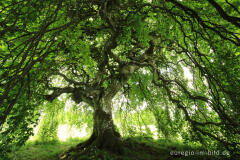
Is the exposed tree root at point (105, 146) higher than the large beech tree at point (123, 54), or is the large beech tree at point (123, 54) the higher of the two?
the large beech tree at point (123, 54)

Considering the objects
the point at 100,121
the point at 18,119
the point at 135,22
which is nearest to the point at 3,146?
the point at 18,119

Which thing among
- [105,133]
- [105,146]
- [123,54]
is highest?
[123,54]

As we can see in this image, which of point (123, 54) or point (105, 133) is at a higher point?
point (123, 54)

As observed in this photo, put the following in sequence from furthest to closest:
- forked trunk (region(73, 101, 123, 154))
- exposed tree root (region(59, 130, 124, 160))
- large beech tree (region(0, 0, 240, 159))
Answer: forked trunk (region(73, 101, 123, 154)), exposed tree root (region(59, 130, 124, 160)), large beech tree (region(0, 0, 240, 159))

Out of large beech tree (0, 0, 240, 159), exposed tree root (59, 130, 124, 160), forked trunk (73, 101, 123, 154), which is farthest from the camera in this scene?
forked trunk (73, 101, 123, 154)

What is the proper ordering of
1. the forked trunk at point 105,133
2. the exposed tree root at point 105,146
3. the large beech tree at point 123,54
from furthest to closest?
the forked trunk at point 105,133, the exposed tree root at point 105,146, the large beech tree at point 123,54

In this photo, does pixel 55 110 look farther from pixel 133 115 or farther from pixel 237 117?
pixel 237 117

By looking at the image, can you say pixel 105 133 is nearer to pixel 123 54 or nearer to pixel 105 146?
pixel 105 146

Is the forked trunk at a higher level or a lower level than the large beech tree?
lower

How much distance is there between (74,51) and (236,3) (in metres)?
3.20

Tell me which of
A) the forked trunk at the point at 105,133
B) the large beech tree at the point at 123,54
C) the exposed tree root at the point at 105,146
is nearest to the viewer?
the large beech tree at the point at 123,54

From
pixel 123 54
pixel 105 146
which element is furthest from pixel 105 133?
pixel 123 54

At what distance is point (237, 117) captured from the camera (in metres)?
1.63

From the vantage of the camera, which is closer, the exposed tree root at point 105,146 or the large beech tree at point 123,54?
the large beech tree at point 123,54
